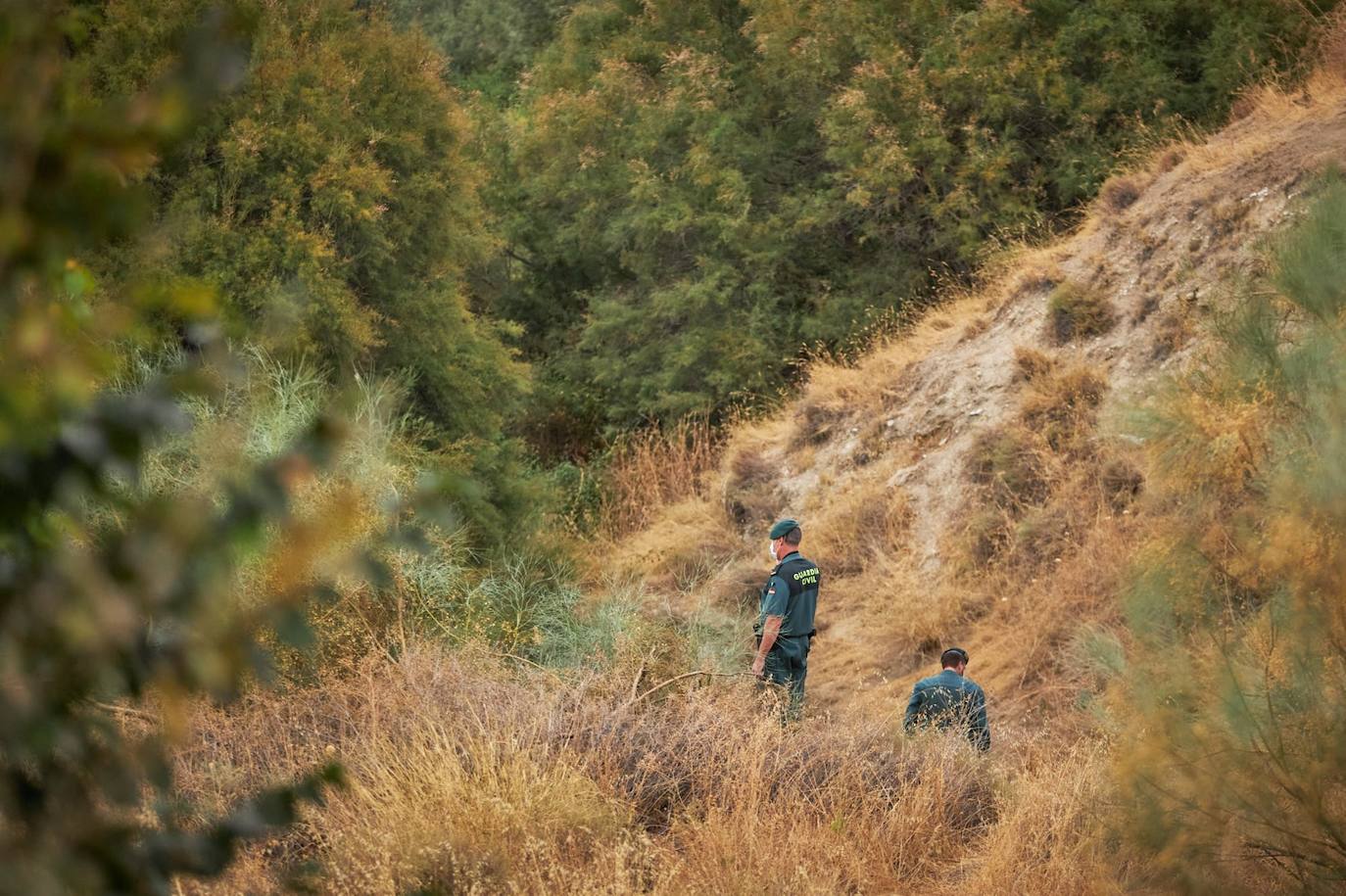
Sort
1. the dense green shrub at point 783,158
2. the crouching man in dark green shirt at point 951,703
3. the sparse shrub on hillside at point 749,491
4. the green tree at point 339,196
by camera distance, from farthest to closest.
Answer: the dense green shrub at point 783,158
the sparse shrub on hillside at point 749,491
the green tree at point 339,196
the crouching man in dark green shirt at point 951,703

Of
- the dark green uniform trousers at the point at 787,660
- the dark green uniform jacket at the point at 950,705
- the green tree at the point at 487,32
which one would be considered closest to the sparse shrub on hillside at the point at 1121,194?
the dark green uniform trousers at the point at 787,660

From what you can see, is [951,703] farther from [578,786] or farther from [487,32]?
[487,32]

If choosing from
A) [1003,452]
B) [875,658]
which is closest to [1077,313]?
[1003,452]

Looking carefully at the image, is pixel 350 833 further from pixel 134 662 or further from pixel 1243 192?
pixel 1243 192

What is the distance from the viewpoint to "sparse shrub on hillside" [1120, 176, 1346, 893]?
488 centimetres

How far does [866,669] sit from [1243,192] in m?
6.90

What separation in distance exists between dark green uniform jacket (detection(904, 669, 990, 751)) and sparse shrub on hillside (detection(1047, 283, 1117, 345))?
734 cm

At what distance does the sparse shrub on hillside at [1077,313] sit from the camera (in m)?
15.7

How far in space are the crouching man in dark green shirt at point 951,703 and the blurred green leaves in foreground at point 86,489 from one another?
25.0 ft

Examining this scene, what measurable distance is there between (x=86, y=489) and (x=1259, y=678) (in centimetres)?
458

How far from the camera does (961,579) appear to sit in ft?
45.6

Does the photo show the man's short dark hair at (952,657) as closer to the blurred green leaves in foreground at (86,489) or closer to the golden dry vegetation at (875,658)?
the golden dry vegetation at (875,658)

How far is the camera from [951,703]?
29.7ft

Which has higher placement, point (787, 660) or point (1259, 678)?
point (1259, 678)
